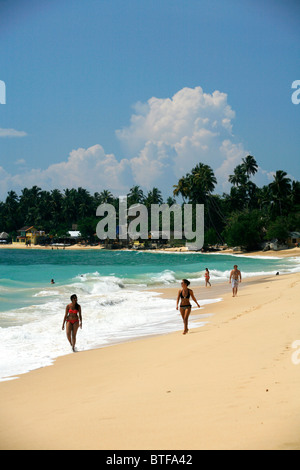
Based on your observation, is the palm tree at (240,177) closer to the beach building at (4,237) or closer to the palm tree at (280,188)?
the palm tree at (280,188)

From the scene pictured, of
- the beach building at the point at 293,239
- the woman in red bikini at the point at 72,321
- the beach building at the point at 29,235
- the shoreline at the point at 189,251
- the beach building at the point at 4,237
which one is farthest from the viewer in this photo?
the beach building at the point at 4,237

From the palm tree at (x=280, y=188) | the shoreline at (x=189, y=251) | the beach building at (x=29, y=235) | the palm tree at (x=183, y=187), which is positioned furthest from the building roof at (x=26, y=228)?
the palm tree at (x=280, y=188)

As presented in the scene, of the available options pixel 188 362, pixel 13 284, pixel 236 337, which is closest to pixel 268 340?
pixel 236 337

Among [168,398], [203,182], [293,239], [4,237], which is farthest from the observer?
[4,237]

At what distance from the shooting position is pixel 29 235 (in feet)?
479

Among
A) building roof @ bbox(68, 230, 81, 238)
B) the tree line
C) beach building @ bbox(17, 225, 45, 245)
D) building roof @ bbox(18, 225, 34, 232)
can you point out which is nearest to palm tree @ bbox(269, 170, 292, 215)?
the tree line

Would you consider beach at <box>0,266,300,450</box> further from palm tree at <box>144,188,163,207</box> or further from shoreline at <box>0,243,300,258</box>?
palm tree at <box>144,188,163,207</box>

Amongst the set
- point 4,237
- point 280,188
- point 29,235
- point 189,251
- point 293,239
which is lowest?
point 189,251

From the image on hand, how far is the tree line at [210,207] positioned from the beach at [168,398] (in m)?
70.8

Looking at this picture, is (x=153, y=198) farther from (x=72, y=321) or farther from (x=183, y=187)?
(x=72, y=321)

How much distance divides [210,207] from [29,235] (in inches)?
2924

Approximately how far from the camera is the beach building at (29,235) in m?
144

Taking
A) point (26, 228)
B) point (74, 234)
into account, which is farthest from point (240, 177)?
point (26, 228)

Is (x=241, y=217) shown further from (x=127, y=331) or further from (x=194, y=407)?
(x=194, y=407)
